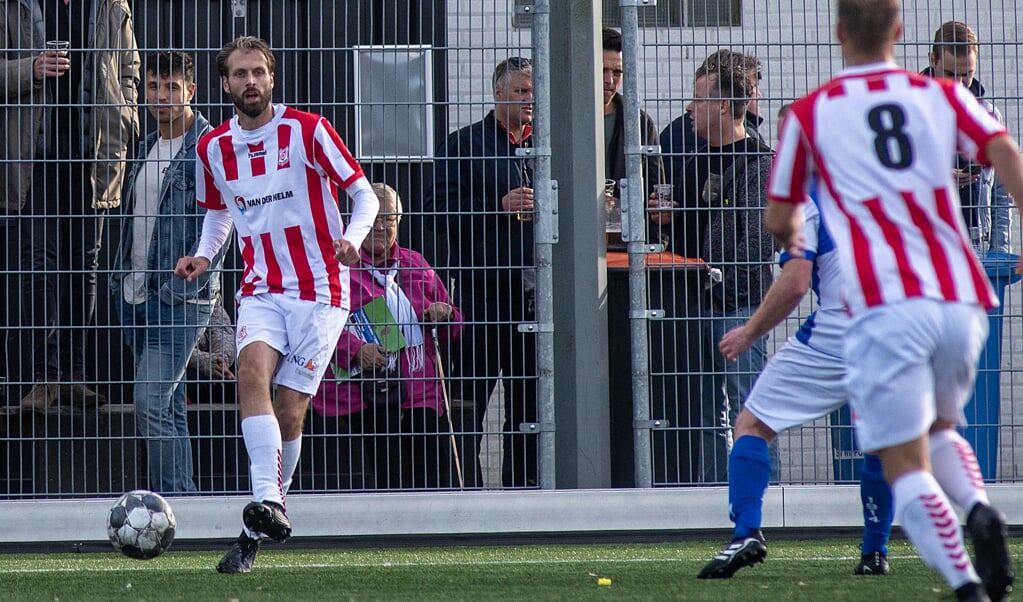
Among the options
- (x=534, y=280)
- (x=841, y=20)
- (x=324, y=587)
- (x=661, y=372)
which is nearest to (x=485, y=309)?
(x=534, y=280)

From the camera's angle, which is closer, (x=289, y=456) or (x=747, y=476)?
(x=747, y=476)

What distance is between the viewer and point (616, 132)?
7.77 m

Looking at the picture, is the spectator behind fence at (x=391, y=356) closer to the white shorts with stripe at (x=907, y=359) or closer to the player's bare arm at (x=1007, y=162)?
the white shorts with stripe at (x=907, y=359)

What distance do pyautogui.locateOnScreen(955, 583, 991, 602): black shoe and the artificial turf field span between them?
1.07m

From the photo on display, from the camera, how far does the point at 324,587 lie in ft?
17.6

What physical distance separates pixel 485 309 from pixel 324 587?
83.3 inches

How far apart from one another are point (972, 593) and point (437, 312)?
3690 millimetres

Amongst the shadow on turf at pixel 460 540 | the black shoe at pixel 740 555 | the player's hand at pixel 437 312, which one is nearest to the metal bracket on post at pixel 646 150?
the player's hand at pixel 437 312

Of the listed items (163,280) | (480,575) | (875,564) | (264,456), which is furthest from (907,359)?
(163,280)

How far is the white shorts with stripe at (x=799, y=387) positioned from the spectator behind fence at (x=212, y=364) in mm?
2813

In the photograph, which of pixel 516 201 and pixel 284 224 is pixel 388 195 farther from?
pixel 284 224

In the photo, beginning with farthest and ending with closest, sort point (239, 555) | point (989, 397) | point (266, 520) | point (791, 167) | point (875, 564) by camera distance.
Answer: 1. point (989, 397)
2. point (239, 555)
3. point (266, 520)
4. point (875, 564)
5. point (791, 167)

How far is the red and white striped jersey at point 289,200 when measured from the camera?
628cm

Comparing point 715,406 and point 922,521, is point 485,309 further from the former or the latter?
point 922,521
